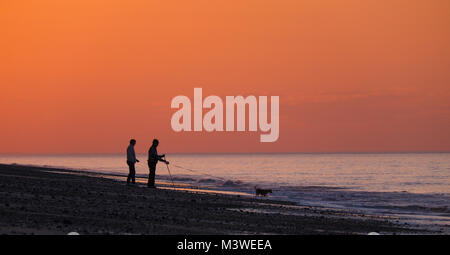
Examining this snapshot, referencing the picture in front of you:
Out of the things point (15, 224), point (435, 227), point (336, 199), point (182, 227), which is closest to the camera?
point (15, 224)

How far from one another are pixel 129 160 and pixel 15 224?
1462cm

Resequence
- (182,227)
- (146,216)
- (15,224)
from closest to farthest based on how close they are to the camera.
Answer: (15,224), (182,227), (146,216)

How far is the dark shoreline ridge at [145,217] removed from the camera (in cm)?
1288

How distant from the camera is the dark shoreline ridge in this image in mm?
12883

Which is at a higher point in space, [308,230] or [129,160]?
[129,160]

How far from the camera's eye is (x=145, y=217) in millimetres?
15047

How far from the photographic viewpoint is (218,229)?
14.2m
